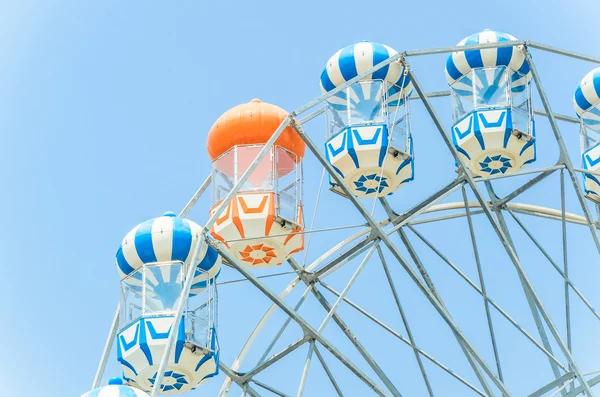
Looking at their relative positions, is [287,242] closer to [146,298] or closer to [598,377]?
[146,298]

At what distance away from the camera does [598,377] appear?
32.2 meters

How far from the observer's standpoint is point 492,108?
31641mm

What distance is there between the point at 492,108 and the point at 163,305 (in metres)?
7.34

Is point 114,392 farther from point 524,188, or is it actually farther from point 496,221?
point 524,188

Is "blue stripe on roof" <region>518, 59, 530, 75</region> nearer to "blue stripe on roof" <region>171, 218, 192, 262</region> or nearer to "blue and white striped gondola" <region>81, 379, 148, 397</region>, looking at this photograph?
"blue stripe on roof" <region>171, 218, 192, 262</region>

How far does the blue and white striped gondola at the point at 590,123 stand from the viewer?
33425 mm

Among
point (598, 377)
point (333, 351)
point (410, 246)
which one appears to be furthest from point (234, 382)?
point (598, 377)

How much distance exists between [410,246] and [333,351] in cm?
389

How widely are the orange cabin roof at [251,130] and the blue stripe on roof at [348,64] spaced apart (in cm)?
152

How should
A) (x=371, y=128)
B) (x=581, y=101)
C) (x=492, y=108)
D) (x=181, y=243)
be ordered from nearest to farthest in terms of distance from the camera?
(x=181, y=243), (x=371, y=128), (x=492, y=108), (x=581, y=101)

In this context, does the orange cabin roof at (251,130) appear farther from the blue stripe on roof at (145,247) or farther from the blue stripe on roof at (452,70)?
the blue stripe on roof at (452,70)

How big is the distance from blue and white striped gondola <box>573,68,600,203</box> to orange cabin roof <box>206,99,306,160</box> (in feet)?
19.9

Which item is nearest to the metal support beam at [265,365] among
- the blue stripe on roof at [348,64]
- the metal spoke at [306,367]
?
the metal spoke at [306,367]

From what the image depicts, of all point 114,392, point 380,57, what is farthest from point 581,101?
point 114,392
